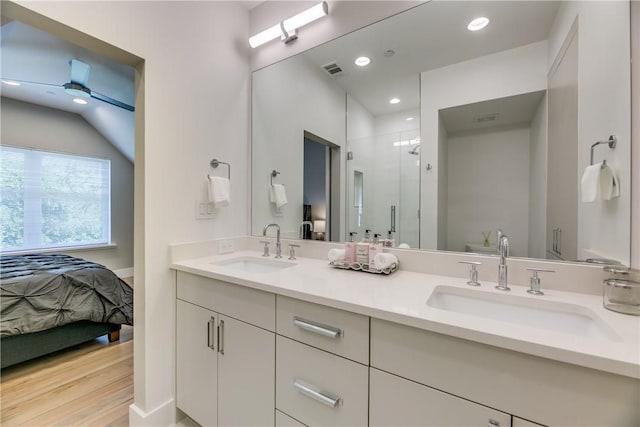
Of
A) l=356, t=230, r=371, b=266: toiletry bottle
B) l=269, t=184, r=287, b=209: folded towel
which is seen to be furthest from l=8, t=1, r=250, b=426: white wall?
l=356, t=230, r=371, b=266: toiletry bottle

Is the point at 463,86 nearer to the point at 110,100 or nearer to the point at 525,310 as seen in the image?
the point at 525,310

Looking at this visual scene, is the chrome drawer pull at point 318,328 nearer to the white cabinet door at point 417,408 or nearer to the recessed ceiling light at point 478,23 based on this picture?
the white cabinet door at point 417,408

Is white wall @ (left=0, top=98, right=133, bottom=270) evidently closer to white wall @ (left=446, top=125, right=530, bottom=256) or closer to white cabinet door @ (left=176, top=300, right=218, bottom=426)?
white cabinet door @ (left=176, top=300, right=218, bottom=426)

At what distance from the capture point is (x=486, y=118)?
133cm

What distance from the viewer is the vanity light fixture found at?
66.1 inches

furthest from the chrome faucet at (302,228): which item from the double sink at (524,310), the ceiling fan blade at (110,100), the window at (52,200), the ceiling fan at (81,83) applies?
the window at (52,200)

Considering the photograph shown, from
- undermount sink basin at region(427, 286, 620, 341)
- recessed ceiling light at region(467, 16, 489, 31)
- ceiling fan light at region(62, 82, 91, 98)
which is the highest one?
ceiling fan light at region(62, 82, 91, 98)

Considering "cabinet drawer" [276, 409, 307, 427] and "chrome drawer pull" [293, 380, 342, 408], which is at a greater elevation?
"chrome drawer pull" [293, 380, 342, 408]

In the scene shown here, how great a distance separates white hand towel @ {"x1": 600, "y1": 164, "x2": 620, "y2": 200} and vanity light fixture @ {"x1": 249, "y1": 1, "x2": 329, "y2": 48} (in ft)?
5.39

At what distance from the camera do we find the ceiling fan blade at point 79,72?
246 cm

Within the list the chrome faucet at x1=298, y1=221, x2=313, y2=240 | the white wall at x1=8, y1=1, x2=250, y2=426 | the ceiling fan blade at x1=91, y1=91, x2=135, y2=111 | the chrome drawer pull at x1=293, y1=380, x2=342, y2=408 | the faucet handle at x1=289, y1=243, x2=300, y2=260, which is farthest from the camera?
the ceiling fan blade at x1=91, y1=91, x2=135, y2=111

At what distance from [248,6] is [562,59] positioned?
6.65 ft

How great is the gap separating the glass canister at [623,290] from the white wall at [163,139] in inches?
76.8

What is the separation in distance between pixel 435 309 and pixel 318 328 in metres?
0.42
